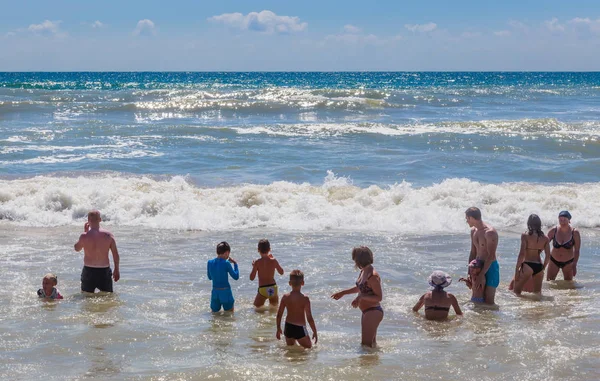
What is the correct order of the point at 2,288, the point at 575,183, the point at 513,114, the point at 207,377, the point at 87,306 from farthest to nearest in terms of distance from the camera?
the point at 513,114 < the point at 575,183 < the point at 2,288 < the point at 87,306 < the point at 207,377

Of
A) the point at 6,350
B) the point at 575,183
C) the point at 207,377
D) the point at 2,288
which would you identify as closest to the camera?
the point at 207,377

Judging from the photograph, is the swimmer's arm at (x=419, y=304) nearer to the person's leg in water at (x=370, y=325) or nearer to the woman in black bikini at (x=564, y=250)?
the person's leg in water at (x=370, y=325)

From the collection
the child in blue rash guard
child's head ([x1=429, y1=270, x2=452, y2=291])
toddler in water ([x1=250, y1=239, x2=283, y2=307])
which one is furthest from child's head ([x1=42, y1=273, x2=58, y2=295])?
child's head ([x1=429, y1=270, x2=452, y2=291])

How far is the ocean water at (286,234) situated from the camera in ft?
23.1

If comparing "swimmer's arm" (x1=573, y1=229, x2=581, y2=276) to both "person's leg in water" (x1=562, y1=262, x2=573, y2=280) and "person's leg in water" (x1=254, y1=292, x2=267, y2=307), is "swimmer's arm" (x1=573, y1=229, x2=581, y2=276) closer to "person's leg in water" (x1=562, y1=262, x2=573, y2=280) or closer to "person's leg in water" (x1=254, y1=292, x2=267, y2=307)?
"person's leg in water" (x1=562, y1=262, x2=573, y2=280)

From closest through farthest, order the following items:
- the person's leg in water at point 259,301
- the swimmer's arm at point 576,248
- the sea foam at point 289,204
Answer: the person's leg in water at point 259,301
the swimmer's arm at point 576,248
the sea foam at point 289,204

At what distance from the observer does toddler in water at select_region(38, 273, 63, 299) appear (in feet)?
29.2

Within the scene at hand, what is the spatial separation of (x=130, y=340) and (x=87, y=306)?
58.6 inches

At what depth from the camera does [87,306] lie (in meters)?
8.77

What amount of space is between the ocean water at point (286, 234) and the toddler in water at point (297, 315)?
7.2 inches

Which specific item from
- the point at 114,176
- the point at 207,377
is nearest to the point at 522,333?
the point at 207,377

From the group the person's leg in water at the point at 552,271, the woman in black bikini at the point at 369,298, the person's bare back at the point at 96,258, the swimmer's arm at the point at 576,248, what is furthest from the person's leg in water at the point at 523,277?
the person's bare back at the point at 96,258

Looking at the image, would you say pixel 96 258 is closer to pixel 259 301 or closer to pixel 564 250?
pixel 259 301

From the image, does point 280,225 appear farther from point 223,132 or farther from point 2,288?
point 223,132
